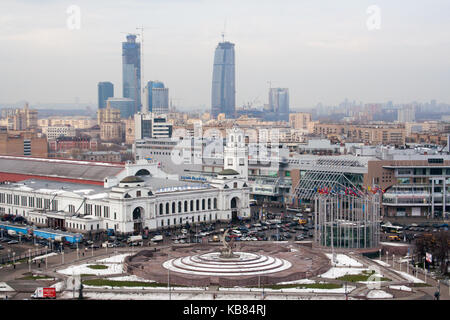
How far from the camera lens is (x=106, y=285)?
71.0 ft

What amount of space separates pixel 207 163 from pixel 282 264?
89.4 ft

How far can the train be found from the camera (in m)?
30.8

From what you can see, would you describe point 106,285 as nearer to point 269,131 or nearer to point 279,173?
point 279,173

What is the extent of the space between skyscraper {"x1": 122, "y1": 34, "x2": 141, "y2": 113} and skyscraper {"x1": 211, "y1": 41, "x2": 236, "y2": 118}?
17635 millimetres

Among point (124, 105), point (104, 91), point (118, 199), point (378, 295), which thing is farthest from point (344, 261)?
point (104, 91)

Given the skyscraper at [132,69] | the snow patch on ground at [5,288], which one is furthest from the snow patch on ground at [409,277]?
the skyscraper at [132,69]

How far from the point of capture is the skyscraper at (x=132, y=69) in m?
161

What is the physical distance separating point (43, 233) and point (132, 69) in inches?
5316

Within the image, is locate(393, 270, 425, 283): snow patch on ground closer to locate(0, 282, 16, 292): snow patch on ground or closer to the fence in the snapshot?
locate(0, 282, 16, 292): snow patch on ground

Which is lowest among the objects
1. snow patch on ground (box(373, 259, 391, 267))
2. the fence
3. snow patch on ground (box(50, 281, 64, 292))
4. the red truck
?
the fence

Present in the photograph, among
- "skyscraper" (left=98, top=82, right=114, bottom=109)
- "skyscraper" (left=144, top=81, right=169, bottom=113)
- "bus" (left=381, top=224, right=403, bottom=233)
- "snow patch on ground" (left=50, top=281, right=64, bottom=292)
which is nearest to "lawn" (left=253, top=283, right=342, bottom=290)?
"snow patch on ground" (left=50, top=281, right=64, bottom=292)

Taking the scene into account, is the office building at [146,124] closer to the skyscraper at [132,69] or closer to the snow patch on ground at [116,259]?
the skyscraper at [132,69]
